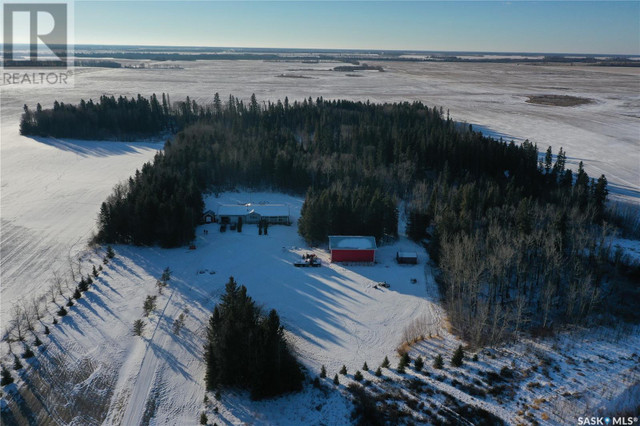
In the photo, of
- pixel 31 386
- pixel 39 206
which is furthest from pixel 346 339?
pixel 39 206

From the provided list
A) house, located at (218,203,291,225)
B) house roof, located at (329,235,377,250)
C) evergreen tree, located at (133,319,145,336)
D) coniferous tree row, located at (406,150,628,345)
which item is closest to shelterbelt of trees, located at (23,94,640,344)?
coniferous tree row, located at (406,150,628,345)

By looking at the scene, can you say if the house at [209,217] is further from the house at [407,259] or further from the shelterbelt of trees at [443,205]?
A: the house at [407,259]

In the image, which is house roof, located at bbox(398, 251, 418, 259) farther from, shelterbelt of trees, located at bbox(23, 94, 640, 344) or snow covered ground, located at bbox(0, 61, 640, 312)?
snow covered ground, located at bbox(0, 61, 640, 312)

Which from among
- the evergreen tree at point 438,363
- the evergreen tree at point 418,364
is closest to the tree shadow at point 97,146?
the evergreen tree at point 418,364

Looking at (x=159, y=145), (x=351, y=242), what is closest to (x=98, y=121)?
(x=159, y=145)

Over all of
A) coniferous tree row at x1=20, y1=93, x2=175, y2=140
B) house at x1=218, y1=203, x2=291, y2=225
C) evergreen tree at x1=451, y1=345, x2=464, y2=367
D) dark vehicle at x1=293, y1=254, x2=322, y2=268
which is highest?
coniferous tree row at x1=20, y1=93, x2=175, y2=140

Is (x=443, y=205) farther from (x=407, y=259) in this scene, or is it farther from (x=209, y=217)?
(x=209, y=217)

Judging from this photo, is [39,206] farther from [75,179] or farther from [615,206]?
[615,206]
